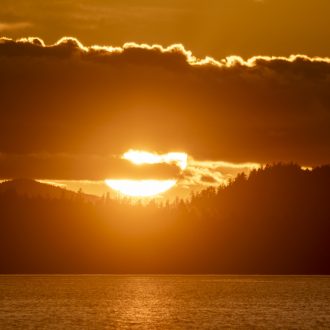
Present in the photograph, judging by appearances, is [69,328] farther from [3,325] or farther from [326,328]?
[326,328]

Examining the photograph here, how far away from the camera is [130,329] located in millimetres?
186625

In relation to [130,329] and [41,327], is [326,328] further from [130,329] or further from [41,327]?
[41,327]

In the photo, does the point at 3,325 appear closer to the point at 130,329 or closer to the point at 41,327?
the point at 41,327

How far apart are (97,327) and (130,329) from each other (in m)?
10.0

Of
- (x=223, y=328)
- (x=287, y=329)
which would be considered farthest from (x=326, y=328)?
(x=223, y=328)

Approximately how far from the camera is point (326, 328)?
626 ft

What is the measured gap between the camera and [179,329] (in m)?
189

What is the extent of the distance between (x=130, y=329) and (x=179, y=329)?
10906 mm

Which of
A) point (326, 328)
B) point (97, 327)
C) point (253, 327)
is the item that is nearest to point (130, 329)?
point (97, 327)

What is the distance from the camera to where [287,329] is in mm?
190125

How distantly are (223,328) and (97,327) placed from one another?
27975 millimetres

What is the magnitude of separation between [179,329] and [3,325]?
39300mm

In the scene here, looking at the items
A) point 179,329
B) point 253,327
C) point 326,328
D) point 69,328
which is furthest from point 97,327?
point 326,328

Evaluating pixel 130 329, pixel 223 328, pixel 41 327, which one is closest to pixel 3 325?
pixel 41 327
